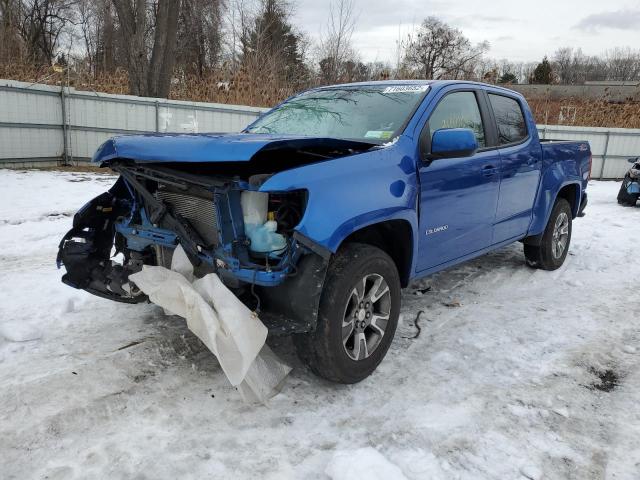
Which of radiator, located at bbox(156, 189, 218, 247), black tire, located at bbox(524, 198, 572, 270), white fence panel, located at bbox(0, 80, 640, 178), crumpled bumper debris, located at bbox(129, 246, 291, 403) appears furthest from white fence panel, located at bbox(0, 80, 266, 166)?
crumpled bumper debris, located at bbox(129, 246, 291, 403)

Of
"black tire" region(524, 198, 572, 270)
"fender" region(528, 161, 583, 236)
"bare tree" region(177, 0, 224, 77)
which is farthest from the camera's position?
"bare tree" region(177, 0, 224, 77)

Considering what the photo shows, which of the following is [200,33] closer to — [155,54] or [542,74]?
[155,54]

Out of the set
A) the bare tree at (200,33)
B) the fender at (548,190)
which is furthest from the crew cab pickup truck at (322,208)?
the bare tree at (200,33)

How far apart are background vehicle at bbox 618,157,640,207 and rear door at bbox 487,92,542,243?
7187 mm

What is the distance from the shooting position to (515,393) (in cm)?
309

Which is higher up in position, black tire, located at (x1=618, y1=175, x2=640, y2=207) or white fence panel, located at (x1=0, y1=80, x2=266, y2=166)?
white fence panel, located at (x1=0, y1=80, x2=266, y2=166)

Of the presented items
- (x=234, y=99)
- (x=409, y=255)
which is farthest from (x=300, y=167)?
(x=234, y=99)

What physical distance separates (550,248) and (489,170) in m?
2.00

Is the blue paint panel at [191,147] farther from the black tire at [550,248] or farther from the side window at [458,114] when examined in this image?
the black tire at [550,248]

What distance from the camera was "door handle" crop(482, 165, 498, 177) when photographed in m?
4.11

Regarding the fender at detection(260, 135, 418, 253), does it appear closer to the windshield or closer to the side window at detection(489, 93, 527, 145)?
the windshield

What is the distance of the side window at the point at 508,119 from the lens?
4.61 metres

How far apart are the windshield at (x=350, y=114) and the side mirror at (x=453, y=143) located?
0.27m

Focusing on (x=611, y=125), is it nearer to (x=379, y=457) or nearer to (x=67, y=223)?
(x=67, y=223)
